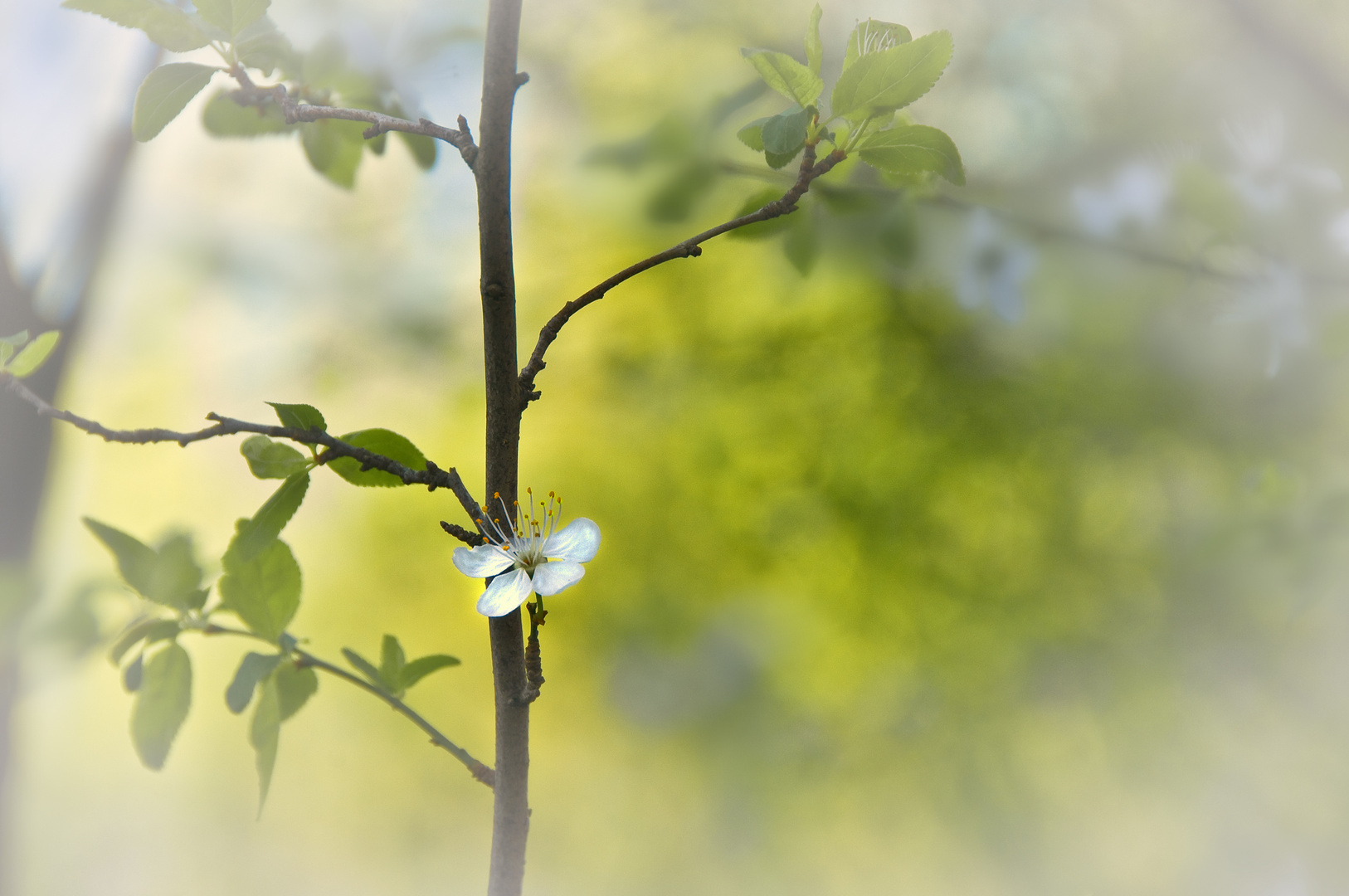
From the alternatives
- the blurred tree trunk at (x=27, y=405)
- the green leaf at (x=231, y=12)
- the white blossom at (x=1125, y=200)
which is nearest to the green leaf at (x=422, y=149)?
the green leaf at (x=231, y=12)

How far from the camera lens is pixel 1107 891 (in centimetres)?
53

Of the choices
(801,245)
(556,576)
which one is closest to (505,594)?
(556,576)

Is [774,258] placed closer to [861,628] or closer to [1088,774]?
[861,628]

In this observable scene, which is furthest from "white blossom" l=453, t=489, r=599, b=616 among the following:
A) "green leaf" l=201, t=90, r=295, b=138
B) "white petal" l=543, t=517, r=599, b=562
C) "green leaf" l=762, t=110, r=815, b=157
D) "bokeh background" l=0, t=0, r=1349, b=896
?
"bokeh background" l=0, t=0, r=1349, b=896

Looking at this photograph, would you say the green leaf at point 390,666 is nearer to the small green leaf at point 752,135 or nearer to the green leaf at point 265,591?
the green leaf at point 265,591

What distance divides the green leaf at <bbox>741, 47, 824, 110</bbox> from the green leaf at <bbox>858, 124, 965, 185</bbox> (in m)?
0.02

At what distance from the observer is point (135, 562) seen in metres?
0.24

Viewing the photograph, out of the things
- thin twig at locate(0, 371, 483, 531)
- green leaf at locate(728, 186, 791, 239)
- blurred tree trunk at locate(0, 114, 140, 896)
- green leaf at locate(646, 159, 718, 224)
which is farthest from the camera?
blurred tree trunk at locate(0, 114, 140, 896)

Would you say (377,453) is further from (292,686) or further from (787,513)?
(787,513)

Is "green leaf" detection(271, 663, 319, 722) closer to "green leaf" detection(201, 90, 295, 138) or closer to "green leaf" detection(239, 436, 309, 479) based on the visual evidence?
"green leaf" detection(239, 436, 309, 479)

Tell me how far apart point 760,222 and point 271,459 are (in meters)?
0.19

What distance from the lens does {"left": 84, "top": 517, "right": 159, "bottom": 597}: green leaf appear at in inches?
9.3

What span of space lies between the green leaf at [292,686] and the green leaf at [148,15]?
190mm

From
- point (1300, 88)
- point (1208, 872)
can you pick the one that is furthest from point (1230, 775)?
point (1300, 88)
